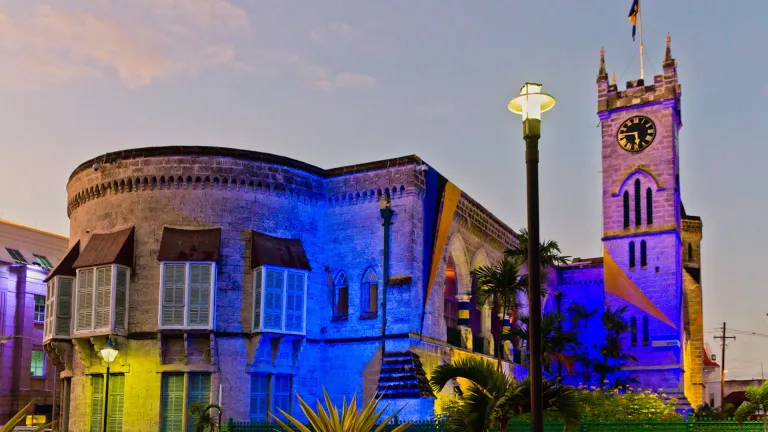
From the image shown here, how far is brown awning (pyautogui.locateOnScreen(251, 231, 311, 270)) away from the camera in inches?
1045

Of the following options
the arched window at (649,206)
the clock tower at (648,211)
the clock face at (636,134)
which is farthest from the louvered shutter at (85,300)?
the clock face at (636,134)

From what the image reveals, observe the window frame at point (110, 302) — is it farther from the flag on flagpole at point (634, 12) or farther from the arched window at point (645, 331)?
the flag on flagpole at point (634, 12)

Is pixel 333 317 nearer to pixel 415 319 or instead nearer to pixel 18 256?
pixel 415 319

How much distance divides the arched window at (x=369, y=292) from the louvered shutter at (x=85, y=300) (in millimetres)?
8281

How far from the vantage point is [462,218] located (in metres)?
31.8

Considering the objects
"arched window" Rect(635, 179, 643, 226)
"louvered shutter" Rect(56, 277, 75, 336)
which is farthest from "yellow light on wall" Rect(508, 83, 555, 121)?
"arched window" Rect(635, 179, 643, 226)

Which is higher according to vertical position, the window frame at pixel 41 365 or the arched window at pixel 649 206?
the arched window at pixel 649 206

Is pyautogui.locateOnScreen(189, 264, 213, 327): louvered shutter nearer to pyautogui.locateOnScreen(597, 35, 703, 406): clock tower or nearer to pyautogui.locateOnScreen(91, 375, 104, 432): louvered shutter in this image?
pyautogui.locateOnScreen(91, 375, 104, 432): louvered shutter

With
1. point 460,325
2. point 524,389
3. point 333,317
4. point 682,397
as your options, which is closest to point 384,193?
point 333,317

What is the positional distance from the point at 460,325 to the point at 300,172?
837 centimetres

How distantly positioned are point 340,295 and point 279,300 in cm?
279

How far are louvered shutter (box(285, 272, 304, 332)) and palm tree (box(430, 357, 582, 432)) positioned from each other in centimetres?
1249

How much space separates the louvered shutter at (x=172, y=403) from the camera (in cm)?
2567

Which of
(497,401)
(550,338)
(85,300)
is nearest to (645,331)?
(550,338)
